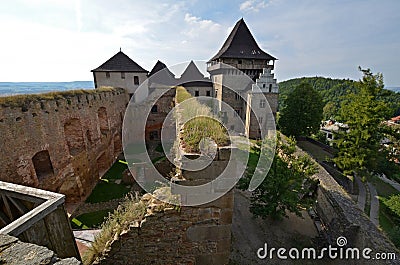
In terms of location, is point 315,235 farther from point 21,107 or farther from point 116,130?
point 116,130

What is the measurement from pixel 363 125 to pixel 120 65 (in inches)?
822

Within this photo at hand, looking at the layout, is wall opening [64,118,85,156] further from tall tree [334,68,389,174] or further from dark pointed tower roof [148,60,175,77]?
tall tree [334,68,389,174]

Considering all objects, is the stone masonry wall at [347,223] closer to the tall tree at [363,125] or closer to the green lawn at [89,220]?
the tall tree at [363,125]

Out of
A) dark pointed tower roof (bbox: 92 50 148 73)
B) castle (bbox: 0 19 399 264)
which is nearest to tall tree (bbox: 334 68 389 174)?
castle (bbox: 0 19 399 264)

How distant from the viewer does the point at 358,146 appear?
13.2 meters

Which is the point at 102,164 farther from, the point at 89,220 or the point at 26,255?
the point at 26,255

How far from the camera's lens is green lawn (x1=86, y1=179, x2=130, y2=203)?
10.6m

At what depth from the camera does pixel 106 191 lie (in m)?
11.3

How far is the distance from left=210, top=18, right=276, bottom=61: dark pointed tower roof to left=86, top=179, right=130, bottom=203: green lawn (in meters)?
16.7

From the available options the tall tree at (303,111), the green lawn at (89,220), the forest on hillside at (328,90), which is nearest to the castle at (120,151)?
the green lawn at (89,220)

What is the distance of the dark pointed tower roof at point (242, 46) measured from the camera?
2244cm

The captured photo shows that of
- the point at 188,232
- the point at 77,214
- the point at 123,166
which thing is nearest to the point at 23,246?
the point at 188,232

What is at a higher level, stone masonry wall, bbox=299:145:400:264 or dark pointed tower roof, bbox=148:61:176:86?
dark pointed tower roof, bbox=148:61:176:86

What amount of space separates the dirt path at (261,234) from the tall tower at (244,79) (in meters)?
11.3
